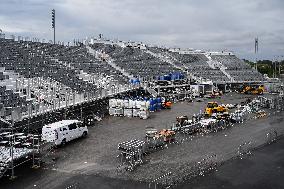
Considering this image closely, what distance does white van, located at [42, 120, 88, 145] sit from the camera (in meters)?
24.3

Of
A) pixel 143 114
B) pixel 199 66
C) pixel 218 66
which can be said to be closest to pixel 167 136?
pixel 143 114

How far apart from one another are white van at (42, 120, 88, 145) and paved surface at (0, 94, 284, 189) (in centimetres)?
50

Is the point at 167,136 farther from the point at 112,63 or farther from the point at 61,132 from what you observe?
the point at 112,63

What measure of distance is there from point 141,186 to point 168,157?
5117 mm

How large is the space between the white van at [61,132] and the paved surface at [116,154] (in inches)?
19.8

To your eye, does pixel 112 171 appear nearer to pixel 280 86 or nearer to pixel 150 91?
pixel 150 91

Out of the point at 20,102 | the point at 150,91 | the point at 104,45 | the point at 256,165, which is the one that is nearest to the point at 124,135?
the point at 20,102

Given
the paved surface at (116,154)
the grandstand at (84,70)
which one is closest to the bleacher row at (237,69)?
the grandstand at (84,70)

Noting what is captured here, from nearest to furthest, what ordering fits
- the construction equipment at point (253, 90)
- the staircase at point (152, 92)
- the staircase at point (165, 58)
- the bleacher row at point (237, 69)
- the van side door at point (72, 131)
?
1. the van side door at point (72, 131)
2. the staircase at point (152, 92)
3. the construction equipment at point (253, 90)
4. the staircase at point (165, 58)
5. the bleacher row at point (237, 69)

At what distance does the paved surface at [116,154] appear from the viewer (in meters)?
18.5

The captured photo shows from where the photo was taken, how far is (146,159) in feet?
72.1

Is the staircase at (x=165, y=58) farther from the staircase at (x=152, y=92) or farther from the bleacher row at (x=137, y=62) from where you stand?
the staircase at (x=152, y=92)

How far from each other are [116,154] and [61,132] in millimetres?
4260

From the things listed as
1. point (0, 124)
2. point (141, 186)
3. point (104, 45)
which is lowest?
point (141, 186)
